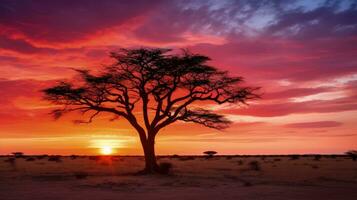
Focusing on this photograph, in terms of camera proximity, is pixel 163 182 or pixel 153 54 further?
pixel 153 54

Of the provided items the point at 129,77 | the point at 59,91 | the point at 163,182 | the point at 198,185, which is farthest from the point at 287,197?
the point at 59,91

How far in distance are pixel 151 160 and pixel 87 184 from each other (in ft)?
31.2

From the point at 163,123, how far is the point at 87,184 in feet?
34.5

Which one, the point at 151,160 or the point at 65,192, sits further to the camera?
the point at 151,160

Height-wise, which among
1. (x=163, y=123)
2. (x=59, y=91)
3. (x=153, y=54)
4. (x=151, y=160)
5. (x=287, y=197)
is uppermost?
(x=153, y=54)

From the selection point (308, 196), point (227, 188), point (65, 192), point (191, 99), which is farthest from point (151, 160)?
point (308, 196)

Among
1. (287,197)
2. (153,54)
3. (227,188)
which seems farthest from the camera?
(153,54)

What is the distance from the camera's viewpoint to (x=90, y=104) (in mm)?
38000

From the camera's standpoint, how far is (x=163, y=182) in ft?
97.8

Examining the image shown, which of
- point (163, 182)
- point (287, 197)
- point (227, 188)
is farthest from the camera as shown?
point (163, 182)

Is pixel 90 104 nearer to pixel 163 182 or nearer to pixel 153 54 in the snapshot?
pixel 153 54

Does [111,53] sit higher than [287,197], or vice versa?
[111,53]

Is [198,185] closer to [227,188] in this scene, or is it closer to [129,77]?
[227,188]

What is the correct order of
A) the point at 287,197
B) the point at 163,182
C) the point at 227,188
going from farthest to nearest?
1. the point at 163,182
2. the point at 227,188
3. the point at 287,197
